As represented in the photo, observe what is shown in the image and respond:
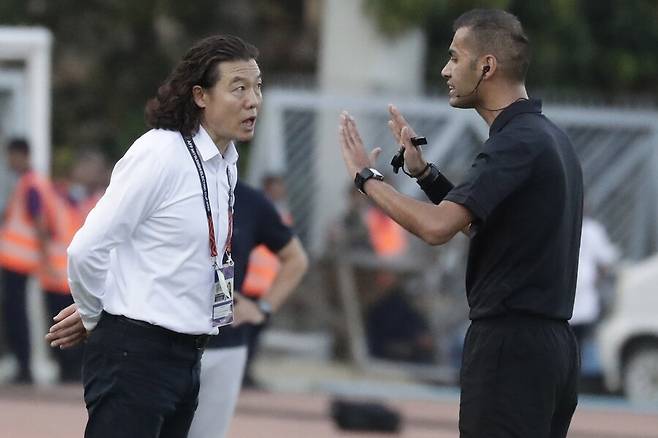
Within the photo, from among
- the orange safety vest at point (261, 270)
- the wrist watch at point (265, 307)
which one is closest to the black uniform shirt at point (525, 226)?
the wrist watch at point (265, 307)

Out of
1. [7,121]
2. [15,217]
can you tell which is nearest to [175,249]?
[15,217]

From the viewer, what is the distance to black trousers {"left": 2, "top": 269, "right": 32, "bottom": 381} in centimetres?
1417

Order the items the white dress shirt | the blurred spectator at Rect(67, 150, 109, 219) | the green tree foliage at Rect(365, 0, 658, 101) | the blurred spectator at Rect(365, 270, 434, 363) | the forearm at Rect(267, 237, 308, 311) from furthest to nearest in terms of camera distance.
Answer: the green tree foliage at Rect(365, 0, 658, 101)
the blurred spectator at Rect(365, 270, 434, 363)
the blurred spectator at Rect(67, 150, 109, 219)
the forearm at Rect(267, 237, 308, 311)
the white dress shirt

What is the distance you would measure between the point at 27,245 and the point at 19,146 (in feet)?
2.91

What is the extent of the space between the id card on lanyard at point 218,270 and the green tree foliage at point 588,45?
12933mm

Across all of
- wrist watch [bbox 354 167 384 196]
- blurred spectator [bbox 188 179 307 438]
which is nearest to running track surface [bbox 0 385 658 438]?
blurred spectator [bbox 188 179 307 438]

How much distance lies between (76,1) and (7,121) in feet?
19.9

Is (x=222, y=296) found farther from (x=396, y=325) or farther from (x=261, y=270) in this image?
(x=396, y=325)

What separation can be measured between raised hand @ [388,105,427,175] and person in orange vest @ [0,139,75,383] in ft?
27.5

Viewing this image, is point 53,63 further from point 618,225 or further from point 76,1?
point 618,225

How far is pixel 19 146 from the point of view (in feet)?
45.3

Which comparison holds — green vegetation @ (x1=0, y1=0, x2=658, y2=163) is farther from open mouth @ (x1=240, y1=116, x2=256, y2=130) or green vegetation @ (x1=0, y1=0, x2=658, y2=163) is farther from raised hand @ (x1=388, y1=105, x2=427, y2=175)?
open mouth @ (x1=240, y1=116, x2=256, y2=130)

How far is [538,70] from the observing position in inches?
752

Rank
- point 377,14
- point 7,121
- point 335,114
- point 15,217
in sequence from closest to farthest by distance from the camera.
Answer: point 15,217
point 7,121
point 335,114
point 377,14
